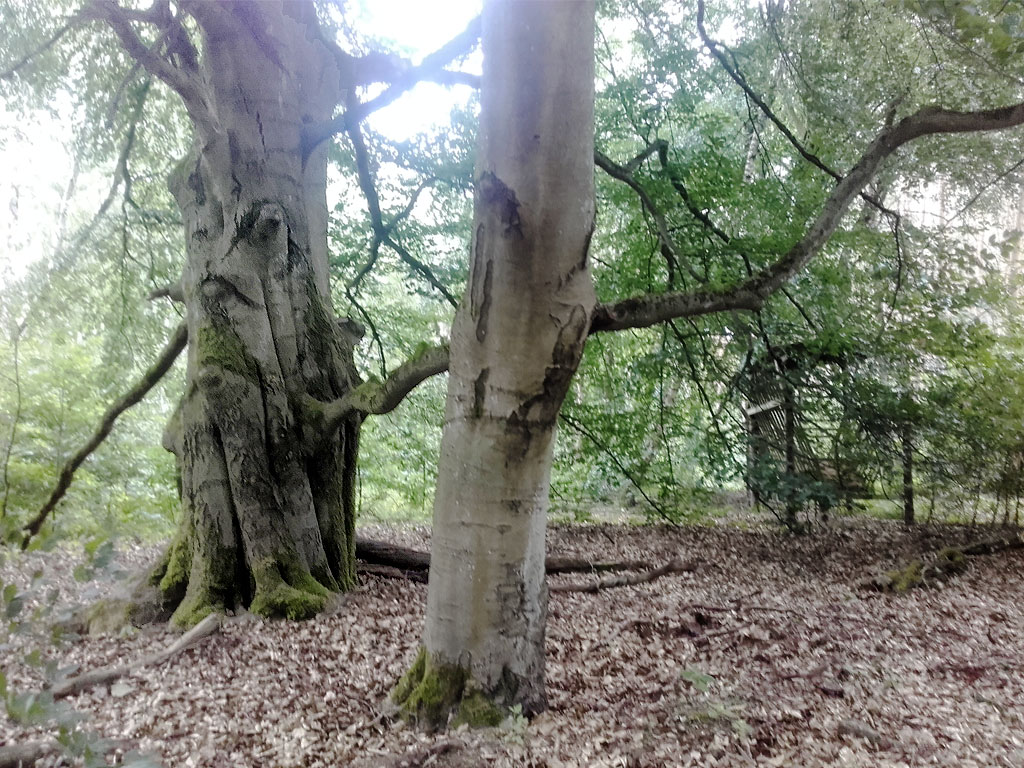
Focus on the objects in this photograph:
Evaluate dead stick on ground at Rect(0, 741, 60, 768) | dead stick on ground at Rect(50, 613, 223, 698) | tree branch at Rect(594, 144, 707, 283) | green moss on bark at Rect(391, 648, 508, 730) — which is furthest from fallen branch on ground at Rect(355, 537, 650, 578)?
dead stick on ground at Rect(0, 741, 60, 768)

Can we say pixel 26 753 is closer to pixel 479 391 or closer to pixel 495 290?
pixel 479 391

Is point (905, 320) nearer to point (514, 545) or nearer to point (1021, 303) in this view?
point (1021, 303)

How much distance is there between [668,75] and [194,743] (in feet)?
19.4

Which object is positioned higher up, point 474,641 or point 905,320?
point 905,320

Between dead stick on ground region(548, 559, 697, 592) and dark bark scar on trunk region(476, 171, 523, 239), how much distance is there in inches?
131

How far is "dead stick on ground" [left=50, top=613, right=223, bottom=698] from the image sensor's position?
3.06 meters

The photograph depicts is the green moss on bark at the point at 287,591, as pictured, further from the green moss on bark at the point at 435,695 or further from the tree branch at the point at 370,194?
the tree branch at the point at 370,194

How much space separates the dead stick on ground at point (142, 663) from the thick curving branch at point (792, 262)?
2603 mm

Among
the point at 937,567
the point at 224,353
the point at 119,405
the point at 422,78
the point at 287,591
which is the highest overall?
the point at 422,78

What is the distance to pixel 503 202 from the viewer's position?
232cm

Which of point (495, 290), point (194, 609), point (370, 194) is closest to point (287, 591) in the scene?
point (194, 609)

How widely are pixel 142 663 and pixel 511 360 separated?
8.15 ft

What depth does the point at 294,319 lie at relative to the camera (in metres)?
4.66

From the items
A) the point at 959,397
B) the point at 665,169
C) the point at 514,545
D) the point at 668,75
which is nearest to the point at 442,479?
the point at 514,545
